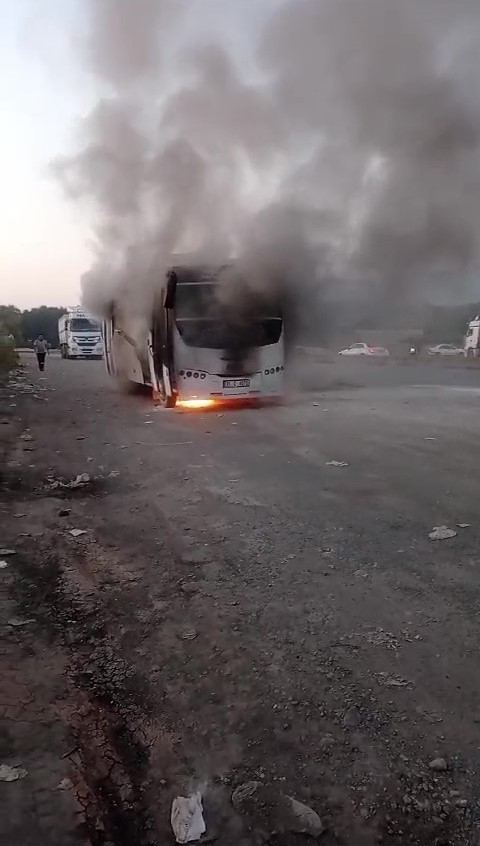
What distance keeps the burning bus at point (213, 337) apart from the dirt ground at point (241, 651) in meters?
4.36

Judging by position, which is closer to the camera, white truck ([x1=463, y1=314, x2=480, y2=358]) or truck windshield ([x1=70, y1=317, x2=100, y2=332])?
truck windshield ([x1=70, y1=317, x2=100, y2=332])

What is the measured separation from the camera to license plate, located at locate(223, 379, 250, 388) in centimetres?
1032

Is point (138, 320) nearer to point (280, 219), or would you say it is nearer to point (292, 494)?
point (280, 219)

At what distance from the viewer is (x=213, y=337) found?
10.0 m

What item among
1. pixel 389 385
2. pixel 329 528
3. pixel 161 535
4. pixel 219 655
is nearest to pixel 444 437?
pixel 329 528

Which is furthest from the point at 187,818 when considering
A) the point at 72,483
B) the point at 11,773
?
the point at 72,483

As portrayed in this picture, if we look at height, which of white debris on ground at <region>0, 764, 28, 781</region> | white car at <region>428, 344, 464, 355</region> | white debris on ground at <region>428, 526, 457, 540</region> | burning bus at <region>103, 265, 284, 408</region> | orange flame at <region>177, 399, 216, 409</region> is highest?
burning bus at <region>103, 265, 284, 408</region>

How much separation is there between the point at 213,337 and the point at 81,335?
23.9 metres

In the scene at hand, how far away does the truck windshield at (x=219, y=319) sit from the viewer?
976 centimetres

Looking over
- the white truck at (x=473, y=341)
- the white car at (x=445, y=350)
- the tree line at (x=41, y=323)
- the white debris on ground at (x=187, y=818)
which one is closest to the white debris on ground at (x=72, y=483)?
the white debris on ground at (x=187, y=818)

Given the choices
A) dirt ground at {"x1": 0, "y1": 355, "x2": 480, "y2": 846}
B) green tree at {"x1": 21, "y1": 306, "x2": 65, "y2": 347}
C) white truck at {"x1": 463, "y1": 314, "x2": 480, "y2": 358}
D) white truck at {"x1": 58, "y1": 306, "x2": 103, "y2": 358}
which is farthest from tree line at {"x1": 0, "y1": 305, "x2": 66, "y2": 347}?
dirt ground at {"x1": 0, "y1": 355, "x2": 480, "y2": 846}

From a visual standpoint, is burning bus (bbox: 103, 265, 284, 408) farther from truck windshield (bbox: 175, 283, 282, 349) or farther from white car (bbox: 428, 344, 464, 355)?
white car (bbox: 428, 344, 464, 355)

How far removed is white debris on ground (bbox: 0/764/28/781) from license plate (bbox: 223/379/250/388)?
852 cm

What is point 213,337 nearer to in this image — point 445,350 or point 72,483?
point 72,483
